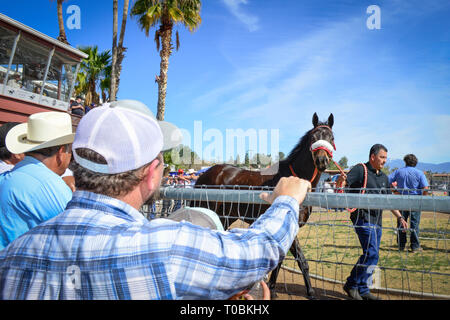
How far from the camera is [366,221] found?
3.67 metres

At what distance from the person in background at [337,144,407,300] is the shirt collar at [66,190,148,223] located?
331cm

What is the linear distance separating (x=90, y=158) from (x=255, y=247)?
0.62m

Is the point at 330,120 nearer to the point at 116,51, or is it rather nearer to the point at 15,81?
the point at 15,81

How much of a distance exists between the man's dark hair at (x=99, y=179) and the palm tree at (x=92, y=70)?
925 inches

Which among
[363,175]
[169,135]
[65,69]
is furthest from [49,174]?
[65,69]

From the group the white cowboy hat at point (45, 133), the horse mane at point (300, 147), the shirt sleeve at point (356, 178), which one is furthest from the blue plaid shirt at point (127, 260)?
the horse mane at point (300, 147)

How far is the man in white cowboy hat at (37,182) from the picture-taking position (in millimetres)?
1719

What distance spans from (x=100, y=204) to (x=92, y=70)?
80.9 feet

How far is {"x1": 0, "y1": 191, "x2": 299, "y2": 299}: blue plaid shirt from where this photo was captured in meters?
0.77

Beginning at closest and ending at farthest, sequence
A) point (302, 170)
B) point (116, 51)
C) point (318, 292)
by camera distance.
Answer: point (318, 292) → point (302, 170) → point (116, 51)

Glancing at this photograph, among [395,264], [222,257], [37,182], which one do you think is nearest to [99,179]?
[222,257]

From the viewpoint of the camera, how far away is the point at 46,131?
6.64 ft

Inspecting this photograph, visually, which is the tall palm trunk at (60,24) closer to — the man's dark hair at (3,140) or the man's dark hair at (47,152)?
the man's dark hair at (3,140)
